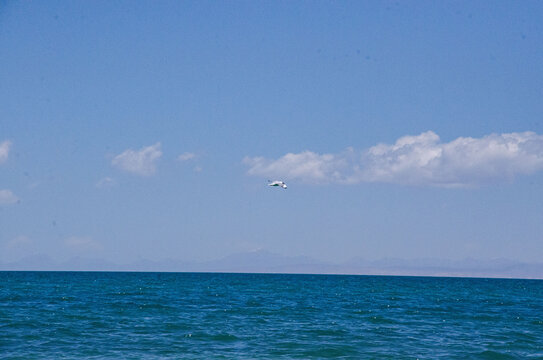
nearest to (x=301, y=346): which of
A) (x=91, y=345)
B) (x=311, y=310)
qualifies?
(x=91, y=345)

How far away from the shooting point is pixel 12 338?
3434 centimetres

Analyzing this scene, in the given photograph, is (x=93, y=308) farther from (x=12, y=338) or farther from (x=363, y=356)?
(x=363, y=356)

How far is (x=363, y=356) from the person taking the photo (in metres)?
30.8

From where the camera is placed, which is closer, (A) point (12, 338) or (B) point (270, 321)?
(A) point (12, 338)

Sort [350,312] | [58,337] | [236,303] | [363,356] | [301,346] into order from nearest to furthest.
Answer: [363,356] < [301,346] < [58,337] < [350,312] < [236,303]

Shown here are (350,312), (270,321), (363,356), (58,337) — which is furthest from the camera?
(350,312)

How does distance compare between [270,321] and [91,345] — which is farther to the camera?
[270,321]

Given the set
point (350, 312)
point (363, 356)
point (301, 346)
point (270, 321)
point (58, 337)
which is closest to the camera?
point (363, 356)

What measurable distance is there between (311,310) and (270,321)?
34.1 feet

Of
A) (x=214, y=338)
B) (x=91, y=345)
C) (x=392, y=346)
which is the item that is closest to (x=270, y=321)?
(x=214, y=338)

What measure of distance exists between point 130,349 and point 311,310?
24681 mm

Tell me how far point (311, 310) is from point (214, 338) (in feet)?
63.5

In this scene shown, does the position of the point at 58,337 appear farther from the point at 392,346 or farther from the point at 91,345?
the point at 392,346

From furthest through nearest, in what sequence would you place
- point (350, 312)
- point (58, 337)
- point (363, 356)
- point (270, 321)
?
point (350, 312), point (270, 321), point (58, 337), point (363, 356)
